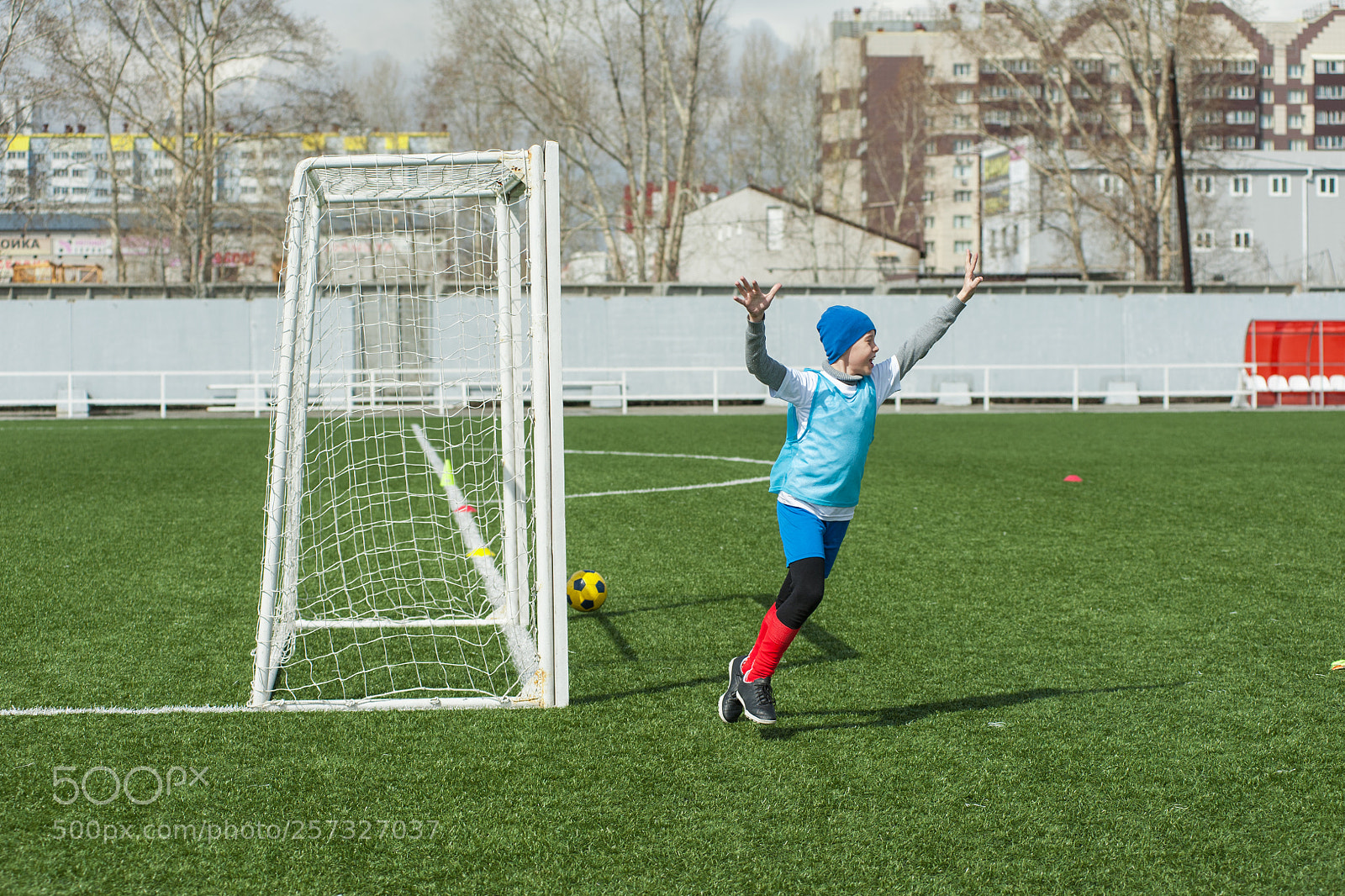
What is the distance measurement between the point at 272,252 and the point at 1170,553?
48.9m

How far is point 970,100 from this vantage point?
66.2 meters

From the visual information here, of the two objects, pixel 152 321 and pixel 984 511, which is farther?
pixel 152 321

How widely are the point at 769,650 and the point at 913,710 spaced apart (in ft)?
2.34

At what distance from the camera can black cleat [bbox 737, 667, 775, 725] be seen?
13.6 feet

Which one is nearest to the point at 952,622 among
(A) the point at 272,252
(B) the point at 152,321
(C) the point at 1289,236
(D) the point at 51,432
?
(D) the point at 51,432

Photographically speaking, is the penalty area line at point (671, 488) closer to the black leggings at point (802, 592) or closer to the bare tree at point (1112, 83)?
the black leggings at point (802, 592)

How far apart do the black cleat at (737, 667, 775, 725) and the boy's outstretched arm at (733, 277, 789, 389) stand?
1.11m

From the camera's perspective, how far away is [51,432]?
763 inches

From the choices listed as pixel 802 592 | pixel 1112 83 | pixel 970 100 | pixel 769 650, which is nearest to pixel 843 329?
pixel 802 592

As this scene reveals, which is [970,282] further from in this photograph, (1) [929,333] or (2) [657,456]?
(2) [657,456]

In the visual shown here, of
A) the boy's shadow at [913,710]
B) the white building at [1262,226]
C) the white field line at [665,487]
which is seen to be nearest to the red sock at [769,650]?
the boy's shadow at [913,710]

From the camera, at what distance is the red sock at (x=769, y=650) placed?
417 centimetres

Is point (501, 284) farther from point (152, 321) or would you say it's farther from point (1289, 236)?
point (1289, 236)

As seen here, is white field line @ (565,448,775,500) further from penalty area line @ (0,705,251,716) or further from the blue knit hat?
penalty area line @ (0,705,251,716)
